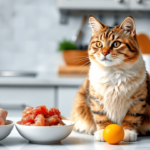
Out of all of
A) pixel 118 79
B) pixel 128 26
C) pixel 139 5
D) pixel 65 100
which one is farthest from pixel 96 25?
pixel 139 5

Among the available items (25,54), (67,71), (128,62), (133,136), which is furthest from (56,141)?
(25,54)

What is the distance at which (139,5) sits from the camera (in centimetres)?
232

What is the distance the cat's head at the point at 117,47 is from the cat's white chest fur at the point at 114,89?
1.4 inches

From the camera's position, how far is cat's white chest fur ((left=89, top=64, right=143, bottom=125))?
0.92 m

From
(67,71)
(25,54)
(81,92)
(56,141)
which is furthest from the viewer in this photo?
(25,54)

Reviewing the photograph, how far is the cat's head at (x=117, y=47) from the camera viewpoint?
2.89 feet

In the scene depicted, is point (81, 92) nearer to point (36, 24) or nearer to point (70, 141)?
point (70, 141)

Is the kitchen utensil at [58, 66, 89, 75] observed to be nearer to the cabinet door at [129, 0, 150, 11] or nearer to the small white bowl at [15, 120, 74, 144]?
the cabinet door at [129, 0, 150, 11]

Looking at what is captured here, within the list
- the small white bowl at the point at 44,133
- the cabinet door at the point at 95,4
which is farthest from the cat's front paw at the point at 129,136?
the cabinet door at the point at 95,4

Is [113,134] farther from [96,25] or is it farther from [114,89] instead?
[96,25]

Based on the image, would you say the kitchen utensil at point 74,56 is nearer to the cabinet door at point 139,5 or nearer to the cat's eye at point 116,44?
the cabinet door at point 139,5

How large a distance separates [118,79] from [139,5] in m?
1.63

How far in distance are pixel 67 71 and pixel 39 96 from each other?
0.45m

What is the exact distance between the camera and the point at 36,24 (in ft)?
9.09
